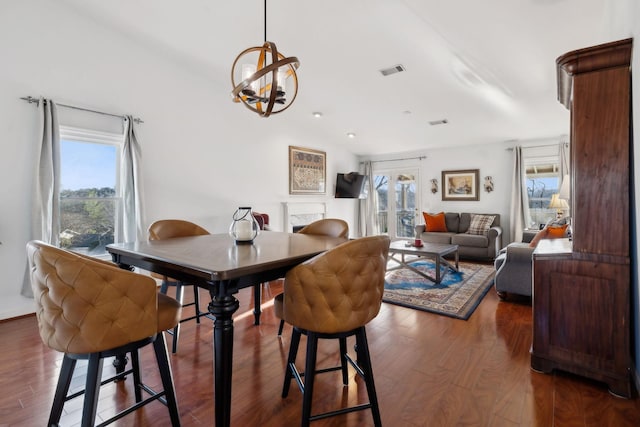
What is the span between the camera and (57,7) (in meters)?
3.31

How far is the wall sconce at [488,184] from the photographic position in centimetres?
628

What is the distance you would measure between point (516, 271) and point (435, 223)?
10.0 feet

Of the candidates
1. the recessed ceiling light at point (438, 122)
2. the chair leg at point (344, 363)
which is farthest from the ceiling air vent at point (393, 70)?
the chair leg at point (344, 363)

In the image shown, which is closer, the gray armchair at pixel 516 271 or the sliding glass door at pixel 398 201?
the gray armchair at pixel 516 271

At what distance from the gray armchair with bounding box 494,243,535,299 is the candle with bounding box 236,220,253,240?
2.79 metres

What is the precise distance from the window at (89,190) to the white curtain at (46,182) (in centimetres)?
23

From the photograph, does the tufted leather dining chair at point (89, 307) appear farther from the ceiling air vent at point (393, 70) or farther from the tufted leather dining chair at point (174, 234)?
the ceiling air vent at point (393, 70)

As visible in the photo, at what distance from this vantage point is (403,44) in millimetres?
3486

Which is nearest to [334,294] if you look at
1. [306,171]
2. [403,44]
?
[403,44]

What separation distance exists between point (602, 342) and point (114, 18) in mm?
5280

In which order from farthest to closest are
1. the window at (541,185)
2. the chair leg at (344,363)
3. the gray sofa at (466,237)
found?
the window at (541,185) → the gray sofa at (466,237) → the chair leg at (344,363)

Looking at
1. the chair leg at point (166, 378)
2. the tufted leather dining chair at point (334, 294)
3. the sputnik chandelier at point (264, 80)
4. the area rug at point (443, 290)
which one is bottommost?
the area rug at point (443, 290)

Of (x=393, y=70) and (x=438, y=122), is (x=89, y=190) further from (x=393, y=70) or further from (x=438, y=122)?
(x=438, y=122)

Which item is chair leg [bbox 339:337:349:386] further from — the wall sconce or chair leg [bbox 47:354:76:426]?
the wall sconce
